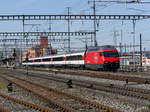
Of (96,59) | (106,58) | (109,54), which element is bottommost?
(96,59)

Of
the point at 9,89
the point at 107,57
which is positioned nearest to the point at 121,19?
the point at 107,57

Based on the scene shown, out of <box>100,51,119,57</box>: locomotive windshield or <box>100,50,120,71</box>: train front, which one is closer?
<box>100,50,120,71</box>: train front

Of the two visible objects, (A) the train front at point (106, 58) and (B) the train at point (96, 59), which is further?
(B) the train at point (96, 59)

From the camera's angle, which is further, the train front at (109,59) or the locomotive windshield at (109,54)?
the locomotive windshield at (109,54)

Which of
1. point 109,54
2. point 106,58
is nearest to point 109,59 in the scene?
point 106,58

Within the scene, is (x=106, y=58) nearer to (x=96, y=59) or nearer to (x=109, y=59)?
(x=109, y=59)

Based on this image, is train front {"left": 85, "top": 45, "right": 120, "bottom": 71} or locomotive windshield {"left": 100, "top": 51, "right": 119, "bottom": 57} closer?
train front {"left": 85, "top": 45, "right": 120, "bottom": 71}

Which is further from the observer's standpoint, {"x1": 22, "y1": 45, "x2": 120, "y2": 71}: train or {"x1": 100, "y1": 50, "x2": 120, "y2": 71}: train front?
{"x1": 22, "y1": 45, "x2": 120, "y2": 71}: train

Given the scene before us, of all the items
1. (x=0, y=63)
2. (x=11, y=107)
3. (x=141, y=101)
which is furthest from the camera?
(x=0, y=63)

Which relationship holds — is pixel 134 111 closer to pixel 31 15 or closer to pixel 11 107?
pixel 11 107

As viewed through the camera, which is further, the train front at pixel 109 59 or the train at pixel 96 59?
the train at pixel 96 59

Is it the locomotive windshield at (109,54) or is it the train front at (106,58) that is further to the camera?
the locomotive windshield at (109,54)

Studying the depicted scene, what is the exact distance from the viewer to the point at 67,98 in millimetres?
15867

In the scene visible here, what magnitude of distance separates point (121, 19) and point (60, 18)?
7709 millimetres
